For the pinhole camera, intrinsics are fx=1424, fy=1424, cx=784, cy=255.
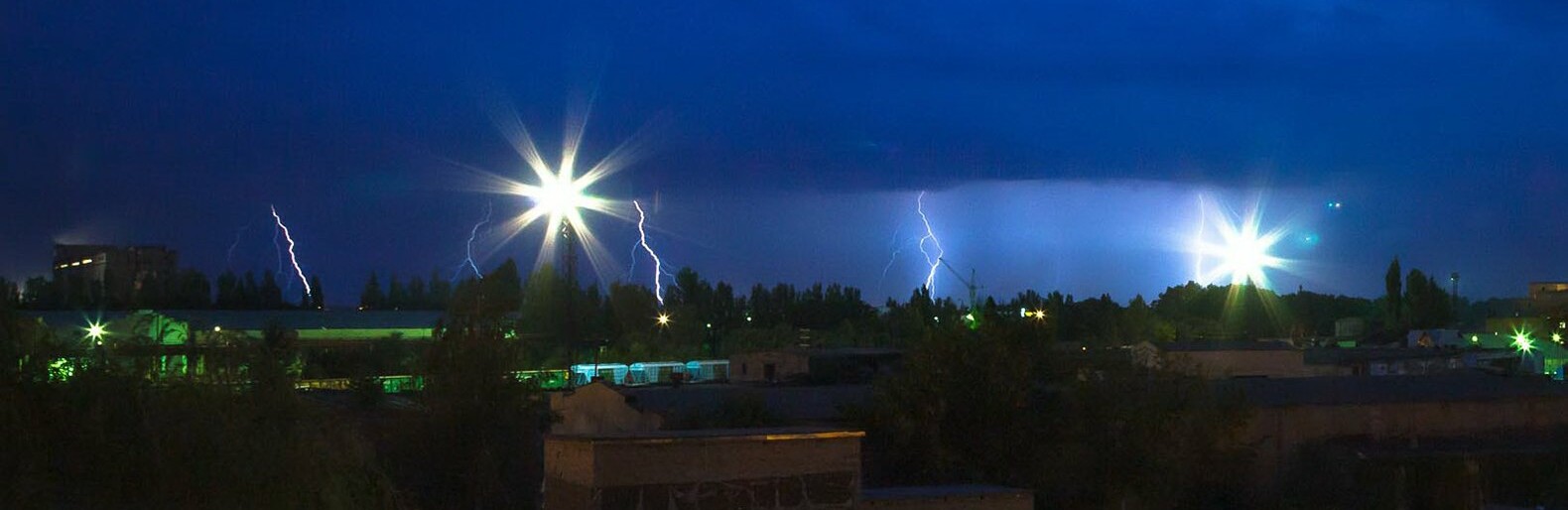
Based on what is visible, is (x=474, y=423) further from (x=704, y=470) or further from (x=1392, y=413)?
(x=1392, y=413)

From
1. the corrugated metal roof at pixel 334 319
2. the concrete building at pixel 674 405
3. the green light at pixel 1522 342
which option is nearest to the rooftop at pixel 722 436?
the concrete building at pixel 674 405

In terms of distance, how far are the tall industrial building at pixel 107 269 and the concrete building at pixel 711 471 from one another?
6004 cm

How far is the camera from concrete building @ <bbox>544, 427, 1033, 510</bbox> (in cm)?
1752

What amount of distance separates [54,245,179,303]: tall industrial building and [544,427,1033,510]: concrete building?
197 feet

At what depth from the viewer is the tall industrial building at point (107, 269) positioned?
72562 millimetres

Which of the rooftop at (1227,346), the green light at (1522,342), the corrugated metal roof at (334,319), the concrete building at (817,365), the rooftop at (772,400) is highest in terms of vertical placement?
the corrugated metal roof at (334,319)

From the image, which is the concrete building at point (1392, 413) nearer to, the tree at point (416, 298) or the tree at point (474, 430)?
the tree at point (474, 430)

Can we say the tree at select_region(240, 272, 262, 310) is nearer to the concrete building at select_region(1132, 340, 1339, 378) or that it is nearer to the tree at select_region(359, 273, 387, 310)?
the tree at select_region(359, 273, 387, 310)

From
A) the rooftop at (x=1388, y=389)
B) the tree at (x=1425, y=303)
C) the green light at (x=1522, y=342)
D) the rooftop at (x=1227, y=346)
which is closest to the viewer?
the rooftop at (x=1388, y=389)

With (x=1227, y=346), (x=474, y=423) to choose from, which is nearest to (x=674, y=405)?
(x=474, y=423)

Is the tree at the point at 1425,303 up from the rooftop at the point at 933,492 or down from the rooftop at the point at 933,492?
up

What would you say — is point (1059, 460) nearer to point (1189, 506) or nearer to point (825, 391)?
point (1189, 506)

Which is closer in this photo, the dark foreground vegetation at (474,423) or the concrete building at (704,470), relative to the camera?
the dark foreground vegetation at (474,423)

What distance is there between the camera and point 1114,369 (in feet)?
95.8
